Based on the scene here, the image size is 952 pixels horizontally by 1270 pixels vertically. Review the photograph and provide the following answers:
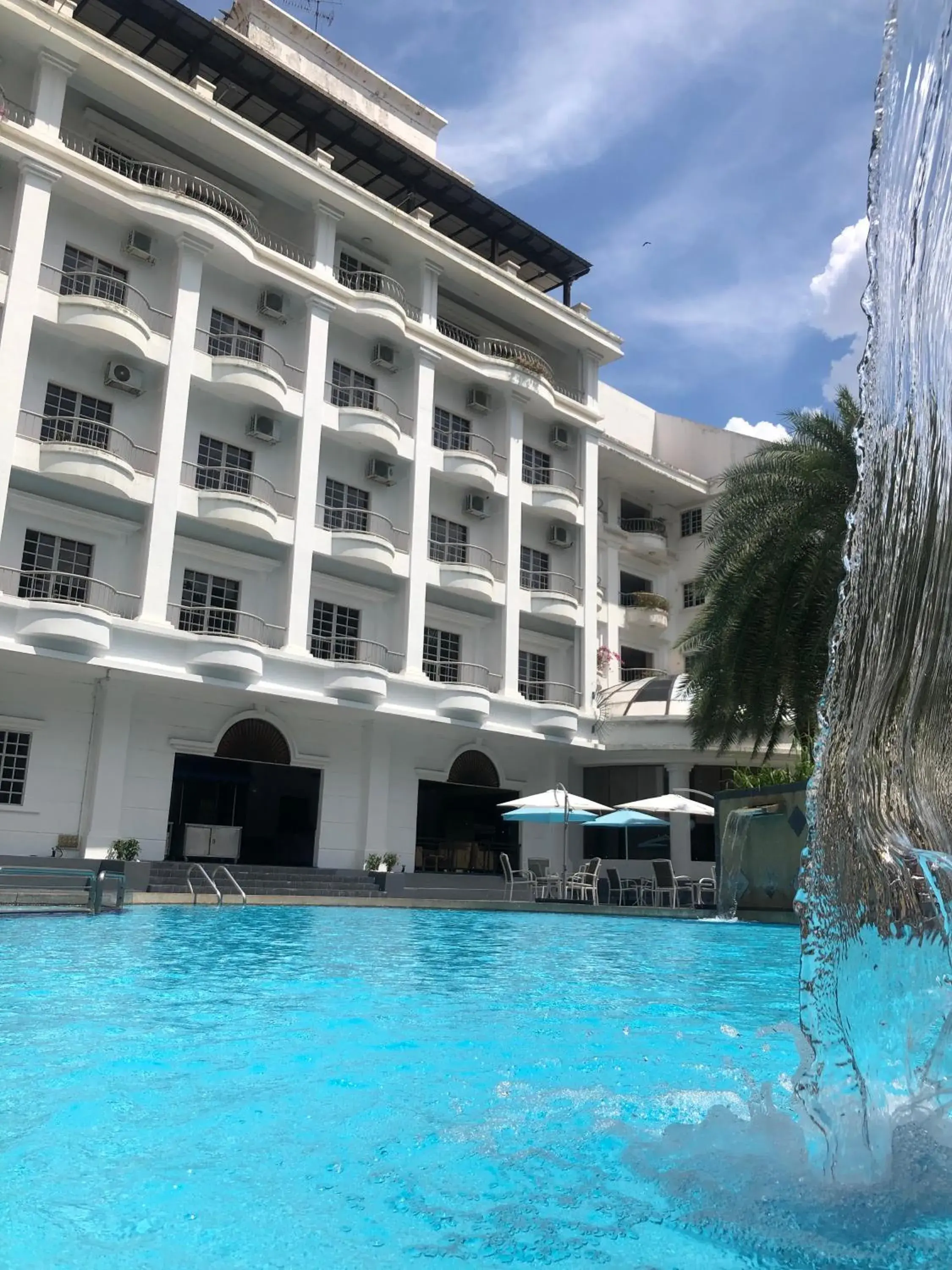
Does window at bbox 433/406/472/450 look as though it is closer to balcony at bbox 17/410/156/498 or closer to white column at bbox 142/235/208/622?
white column at bbox 142/235/208/622

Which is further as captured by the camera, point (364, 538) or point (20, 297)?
point (364, 538)

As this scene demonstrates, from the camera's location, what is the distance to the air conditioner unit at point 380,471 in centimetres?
2823

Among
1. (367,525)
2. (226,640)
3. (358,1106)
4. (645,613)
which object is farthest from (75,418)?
(645,613)

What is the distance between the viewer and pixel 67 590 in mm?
22969

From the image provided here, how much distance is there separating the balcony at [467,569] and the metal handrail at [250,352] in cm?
615

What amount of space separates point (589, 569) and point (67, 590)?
1603cm

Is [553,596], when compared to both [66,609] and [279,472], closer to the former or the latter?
[279,472]

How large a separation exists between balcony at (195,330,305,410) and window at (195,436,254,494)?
1.25 meters

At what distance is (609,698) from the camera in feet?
106

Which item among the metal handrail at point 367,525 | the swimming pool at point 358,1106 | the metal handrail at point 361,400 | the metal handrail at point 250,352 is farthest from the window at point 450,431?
the swimming pool at point 358,1106

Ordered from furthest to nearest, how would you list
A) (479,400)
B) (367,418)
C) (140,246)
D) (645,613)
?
1. (645,613)
2. (479,400)
3. (367,418)
4. (140,246)

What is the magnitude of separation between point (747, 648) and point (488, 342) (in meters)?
16.6

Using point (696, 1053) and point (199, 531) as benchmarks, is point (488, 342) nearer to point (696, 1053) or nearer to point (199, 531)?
point (199, 531)

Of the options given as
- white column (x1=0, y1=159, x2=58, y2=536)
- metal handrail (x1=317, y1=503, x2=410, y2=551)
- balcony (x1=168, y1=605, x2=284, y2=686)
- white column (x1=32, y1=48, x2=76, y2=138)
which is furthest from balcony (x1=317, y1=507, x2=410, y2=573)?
white column (x1=32, y1=48, x2=76, y2=138)
